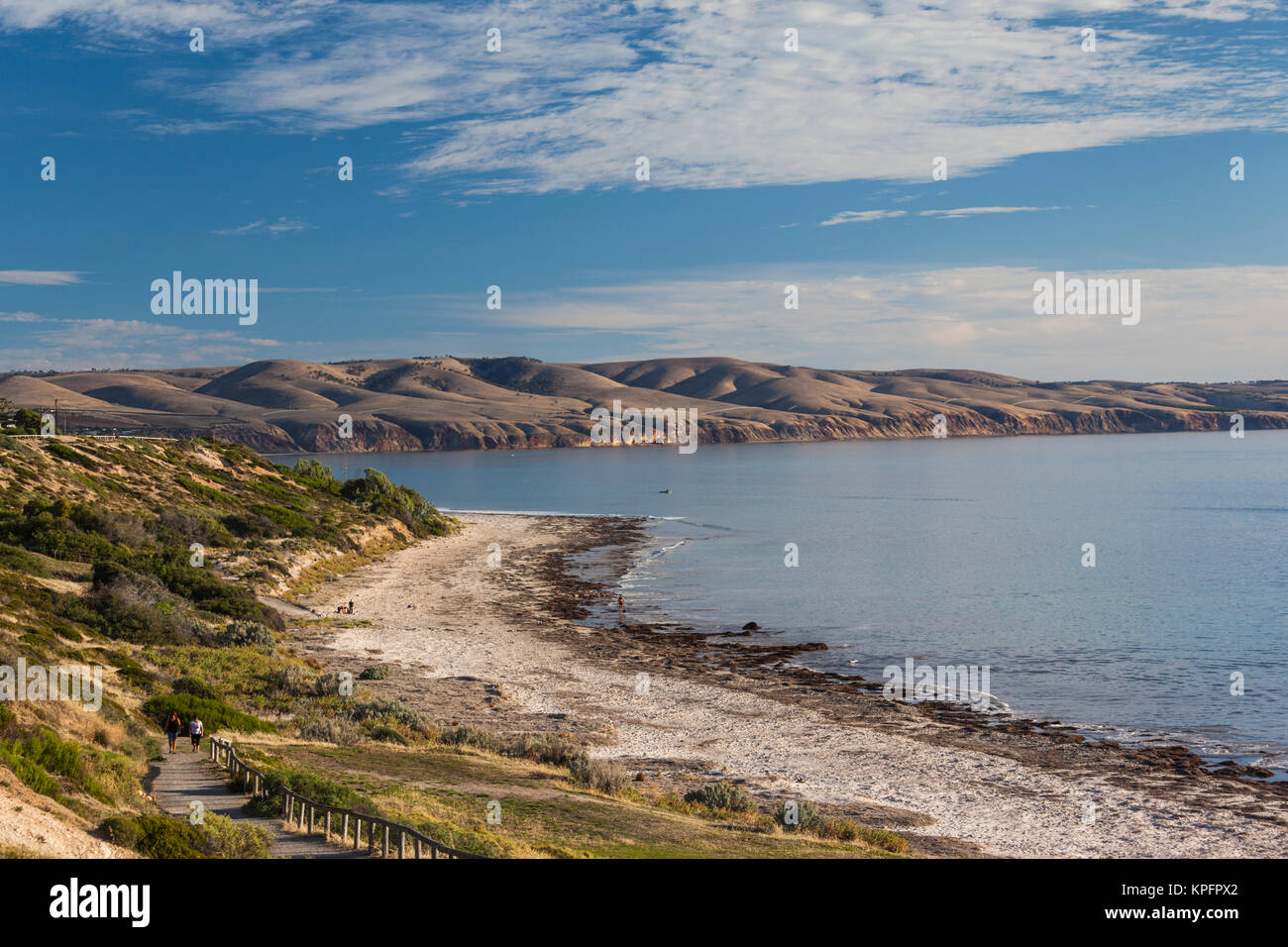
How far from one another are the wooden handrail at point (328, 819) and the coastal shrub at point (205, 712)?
334cm

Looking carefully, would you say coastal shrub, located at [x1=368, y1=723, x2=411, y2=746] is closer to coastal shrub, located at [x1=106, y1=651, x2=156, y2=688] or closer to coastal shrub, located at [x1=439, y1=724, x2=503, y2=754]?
coastal shrub, located at [x1=439, y1=724, x2=503, y2=754]

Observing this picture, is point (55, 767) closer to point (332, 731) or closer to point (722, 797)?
point (332, 731)

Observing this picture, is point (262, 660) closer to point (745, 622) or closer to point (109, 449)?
point (745, 622)

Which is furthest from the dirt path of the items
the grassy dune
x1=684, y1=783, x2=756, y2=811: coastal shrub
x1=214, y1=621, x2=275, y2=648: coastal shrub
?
x1=214, y1=621, x2=275, y2=648: coastal shrub

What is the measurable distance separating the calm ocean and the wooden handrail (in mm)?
21787

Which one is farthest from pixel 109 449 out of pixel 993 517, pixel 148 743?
pixel 993 517

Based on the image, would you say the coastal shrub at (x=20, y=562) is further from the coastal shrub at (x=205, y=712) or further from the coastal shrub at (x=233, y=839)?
the coastal shrub at (x=233, y=839)

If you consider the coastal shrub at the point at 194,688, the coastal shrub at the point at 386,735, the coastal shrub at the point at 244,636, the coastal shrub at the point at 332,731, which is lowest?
the coastal shrub at the point at 386,735

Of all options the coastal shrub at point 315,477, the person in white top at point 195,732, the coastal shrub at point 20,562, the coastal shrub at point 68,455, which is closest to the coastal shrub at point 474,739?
the person in white top at point 195,732

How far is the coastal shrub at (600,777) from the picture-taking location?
19469 millimetres

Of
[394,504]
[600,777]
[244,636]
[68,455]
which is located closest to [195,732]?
[600,777]
